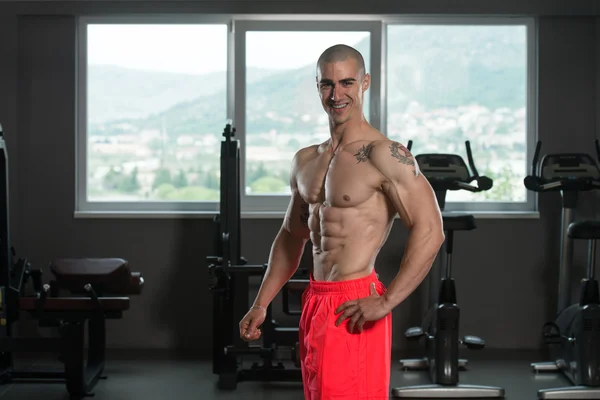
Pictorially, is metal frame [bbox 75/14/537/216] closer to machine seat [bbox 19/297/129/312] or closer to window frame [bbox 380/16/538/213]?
window frame [bbox 380/16/538/213]

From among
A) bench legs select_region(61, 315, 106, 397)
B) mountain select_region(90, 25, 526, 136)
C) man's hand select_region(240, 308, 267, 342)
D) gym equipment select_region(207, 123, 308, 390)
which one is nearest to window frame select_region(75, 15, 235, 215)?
mountain select_region(90, 25, 526, 136)

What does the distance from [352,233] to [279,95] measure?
12.0 ft

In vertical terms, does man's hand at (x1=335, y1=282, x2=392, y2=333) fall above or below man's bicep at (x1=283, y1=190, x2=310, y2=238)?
below

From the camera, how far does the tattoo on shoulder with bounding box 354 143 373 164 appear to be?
208cm

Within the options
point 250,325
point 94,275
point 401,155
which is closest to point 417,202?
point 401,155

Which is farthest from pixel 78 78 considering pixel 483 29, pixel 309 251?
pixel 483 29

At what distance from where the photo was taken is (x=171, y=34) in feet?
18.6

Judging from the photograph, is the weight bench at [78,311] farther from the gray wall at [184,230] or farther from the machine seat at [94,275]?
the gray wall at [184,230]

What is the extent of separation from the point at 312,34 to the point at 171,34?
103 centimetres

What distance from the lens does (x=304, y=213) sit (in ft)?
7.52

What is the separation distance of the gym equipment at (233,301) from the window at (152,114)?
1064 mm

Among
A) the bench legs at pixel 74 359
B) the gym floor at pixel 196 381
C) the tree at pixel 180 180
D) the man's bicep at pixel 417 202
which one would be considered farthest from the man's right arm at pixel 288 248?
the tree at pixel 180 180

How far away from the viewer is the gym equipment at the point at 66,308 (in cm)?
432

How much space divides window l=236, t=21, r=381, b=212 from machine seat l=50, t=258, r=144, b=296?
126 cm
